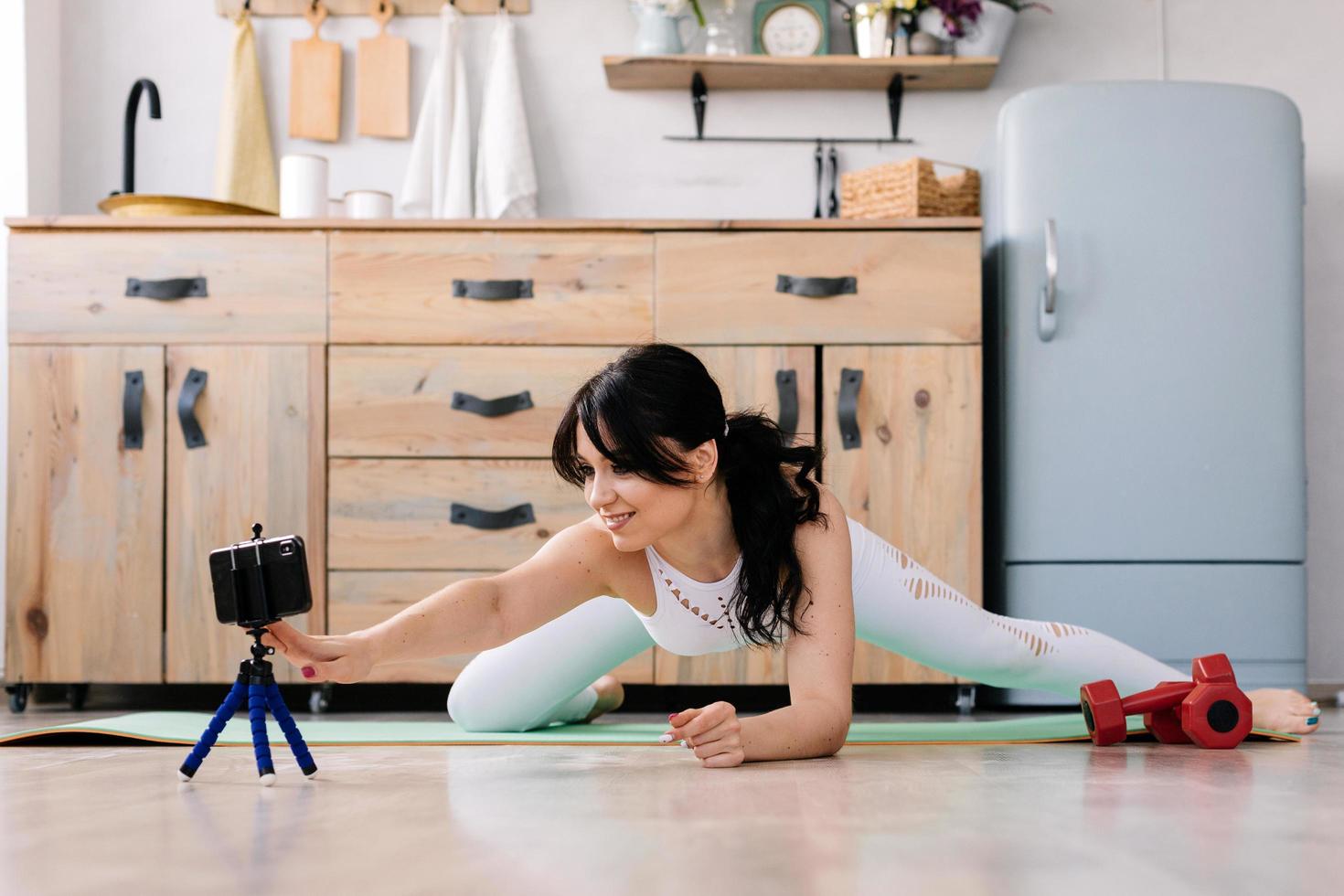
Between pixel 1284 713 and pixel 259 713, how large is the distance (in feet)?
4.95

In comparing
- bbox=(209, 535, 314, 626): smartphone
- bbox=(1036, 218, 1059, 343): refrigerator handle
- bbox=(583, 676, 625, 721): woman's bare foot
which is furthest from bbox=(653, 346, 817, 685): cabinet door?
bbox=(209, 535, 314, 626): smartphone

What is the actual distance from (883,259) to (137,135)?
2.05 metres

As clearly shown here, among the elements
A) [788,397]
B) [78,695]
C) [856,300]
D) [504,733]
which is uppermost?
[856,300]

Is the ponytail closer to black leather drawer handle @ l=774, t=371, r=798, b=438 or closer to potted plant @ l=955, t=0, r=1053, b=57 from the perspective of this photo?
black leather drawer handle @ l=774, t=371, r=798, b=438

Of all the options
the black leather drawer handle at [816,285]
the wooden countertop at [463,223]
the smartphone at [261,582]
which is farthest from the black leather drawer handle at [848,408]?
the smartphone at [261,582]

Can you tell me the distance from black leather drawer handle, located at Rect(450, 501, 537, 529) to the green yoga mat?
62 centimetres

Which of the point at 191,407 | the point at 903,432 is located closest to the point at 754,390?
the point at 903,432

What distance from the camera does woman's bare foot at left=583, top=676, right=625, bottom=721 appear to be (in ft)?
7.64

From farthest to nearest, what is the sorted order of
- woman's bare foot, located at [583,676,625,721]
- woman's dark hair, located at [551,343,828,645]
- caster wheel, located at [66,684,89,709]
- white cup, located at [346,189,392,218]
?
white cup, located at [346,189,392,218] < caster wheel, located at [66,684,89,709] < woman's bare foot, located at [583,676,625,721] < woman's dark hair, located at [551,343,828,645]

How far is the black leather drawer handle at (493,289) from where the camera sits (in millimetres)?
2822

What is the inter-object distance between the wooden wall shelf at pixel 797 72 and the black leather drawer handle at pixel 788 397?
908 millimetres

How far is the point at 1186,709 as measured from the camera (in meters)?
1.79

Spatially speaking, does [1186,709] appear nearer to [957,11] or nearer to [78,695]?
[957,11]

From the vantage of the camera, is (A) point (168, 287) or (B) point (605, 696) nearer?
(B) point (605, 696)
